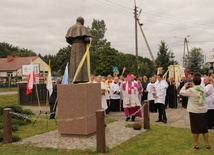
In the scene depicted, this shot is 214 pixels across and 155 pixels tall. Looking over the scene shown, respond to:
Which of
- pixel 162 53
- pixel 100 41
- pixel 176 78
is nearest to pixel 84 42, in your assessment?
pixel 176 78

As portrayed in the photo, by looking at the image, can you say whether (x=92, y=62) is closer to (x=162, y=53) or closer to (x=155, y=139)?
(x=162, y=53)

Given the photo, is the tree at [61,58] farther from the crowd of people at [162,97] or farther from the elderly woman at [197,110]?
the elderly woman at [197,110]

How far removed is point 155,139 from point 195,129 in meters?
1.52

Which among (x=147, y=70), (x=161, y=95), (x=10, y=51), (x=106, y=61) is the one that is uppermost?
(x=10, y=51)

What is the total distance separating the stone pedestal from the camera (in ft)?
28.0

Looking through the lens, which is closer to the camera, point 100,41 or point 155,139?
point 155,139

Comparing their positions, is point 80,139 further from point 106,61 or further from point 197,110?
point 106,61

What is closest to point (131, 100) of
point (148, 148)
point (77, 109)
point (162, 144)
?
point (77, 109)

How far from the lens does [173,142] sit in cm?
786

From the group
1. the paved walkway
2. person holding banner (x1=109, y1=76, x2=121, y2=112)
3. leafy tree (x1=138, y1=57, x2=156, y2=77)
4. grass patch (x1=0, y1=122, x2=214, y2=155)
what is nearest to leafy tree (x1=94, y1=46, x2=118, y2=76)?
leafy tree (x1=138, y1=57, x2=156, y2=77)

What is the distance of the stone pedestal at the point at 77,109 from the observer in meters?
8.55

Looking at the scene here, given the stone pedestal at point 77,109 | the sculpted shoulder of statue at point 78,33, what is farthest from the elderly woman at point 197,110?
the sculpted shoulder of statue at point 78,33

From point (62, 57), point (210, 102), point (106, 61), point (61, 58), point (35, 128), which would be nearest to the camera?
point (210, 102)

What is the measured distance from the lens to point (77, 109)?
8.64m
